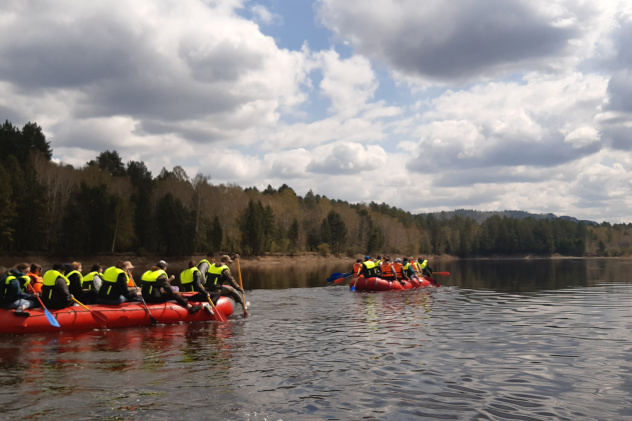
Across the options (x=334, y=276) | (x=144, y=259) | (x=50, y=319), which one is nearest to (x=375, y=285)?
(x=334, y=276)

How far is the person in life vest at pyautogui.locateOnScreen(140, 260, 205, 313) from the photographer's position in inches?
724

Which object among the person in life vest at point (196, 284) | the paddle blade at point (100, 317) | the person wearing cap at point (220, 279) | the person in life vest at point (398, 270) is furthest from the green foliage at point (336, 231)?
the paddle blade at point (100, 317)

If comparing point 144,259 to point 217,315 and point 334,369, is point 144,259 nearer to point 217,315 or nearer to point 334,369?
point 217,315

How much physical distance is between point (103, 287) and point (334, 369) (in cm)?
982

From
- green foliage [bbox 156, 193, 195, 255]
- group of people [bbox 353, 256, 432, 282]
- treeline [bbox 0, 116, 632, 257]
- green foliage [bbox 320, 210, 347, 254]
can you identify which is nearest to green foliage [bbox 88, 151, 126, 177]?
treeline [bbox 0, 116, 632, 257]

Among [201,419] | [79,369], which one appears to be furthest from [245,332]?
[201,419]

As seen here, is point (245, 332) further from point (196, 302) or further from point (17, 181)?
point (17, 181)

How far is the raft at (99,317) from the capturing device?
15703 mm

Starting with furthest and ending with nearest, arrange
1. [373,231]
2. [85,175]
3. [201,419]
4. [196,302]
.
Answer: [373,231] < [85,175] < [196,302] < [201,419]

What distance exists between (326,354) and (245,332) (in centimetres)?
435

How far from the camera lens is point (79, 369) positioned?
1116cm

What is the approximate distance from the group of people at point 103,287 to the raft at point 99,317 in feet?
0.82

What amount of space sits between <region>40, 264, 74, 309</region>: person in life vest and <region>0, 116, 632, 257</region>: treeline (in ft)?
145

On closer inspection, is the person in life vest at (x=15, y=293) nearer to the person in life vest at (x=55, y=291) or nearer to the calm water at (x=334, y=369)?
the person in life vest at (x=55, y=291)
